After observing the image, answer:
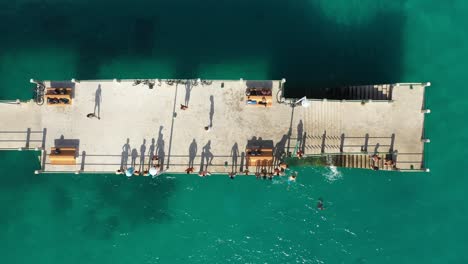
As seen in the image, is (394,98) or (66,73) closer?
(394,98)

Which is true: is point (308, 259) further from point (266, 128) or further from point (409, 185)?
point (266, 128)

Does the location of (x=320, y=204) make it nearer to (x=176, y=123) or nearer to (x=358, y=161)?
(x=358, y=161)

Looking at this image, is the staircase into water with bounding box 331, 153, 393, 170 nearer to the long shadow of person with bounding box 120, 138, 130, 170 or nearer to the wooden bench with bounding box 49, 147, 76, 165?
the long shadow of person with bounding box 120, 138, 130, 170

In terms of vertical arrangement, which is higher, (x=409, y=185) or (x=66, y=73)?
(x=66, y=73)

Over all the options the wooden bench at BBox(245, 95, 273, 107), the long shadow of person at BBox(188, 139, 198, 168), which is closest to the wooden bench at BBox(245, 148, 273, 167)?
the wooden bench at BBox(245, 95, 273, 107)

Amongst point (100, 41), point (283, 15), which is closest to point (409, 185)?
point (283, 15)

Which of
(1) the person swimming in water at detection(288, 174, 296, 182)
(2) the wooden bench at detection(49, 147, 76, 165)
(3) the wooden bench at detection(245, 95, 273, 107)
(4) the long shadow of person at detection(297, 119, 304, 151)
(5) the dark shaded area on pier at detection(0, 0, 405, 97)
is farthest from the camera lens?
(5) the dark shaded area on pier at detection(0, 0, 405, 97)
